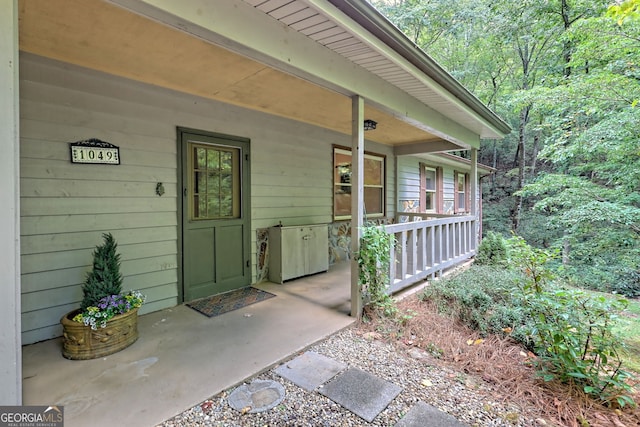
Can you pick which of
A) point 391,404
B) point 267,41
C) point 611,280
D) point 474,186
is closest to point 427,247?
point 474,186

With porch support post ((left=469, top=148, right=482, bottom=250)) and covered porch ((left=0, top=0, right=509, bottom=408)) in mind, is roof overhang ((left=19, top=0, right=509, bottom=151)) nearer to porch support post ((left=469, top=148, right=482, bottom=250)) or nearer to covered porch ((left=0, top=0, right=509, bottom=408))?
covered porch ((left=0, top=0, right=509, bottom=408))

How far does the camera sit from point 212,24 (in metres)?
1.88

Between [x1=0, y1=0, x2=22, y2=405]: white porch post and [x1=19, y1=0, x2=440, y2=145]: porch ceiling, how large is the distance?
2.94 ft

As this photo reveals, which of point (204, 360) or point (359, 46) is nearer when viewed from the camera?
point (204, 360)

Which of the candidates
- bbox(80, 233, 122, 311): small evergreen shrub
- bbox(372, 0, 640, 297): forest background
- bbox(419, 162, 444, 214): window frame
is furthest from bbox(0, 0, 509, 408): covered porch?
bbox(419, 162, 444, 214): window frame

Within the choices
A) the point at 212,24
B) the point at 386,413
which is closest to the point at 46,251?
the point at 212,24

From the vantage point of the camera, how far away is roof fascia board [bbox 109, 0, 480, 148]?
5.75 feet

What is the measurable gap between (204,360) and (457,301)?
9.18 feet

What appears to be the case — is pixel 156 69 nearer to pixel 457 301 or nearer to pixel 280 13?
pixel 280 13

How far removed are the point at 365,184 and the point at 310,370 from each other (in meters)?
4.83

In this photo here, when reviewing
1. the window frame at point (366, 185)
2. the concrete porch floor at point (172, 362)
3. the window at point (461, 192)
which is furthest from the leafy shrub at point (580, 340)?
the window at point (461, 192)

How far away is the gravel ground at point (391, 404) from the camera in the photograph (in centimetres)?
175

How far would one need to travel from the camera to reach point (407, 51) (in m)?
2.80

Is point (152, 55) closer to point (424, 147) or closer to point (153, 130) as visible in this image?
point (153, 130)
